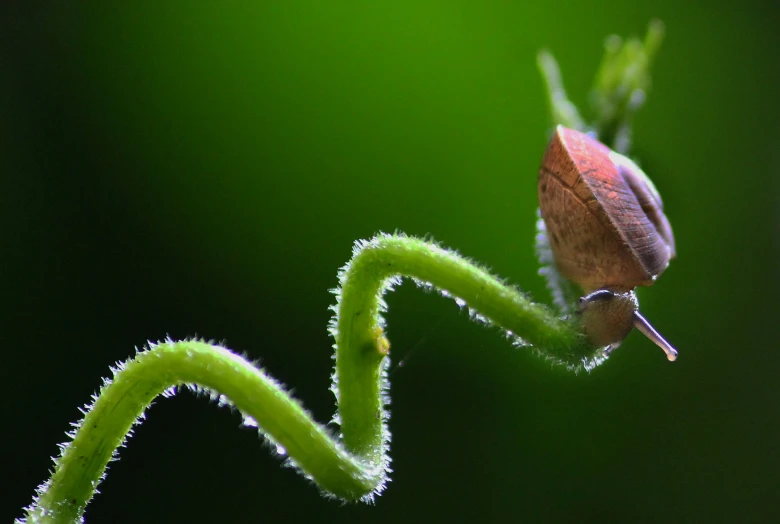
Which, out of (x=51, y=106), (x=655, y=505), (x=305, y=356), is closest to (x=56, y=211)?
(x=51, y=106)

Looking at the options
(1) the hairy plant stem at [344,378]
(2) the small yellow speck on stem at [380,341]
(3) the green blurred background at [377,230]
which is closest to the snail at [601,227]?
(1) the hairy plant stem at [344,378]

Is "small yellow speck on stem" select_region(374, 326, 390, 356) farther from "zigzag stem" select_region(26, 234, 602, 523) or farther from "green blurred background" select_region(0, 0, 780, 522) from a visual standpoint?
"green blurred background" select_region(0, 0, 780, 522)

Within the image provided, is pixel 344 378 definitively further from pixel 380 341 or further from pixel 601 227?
pixel 601 227

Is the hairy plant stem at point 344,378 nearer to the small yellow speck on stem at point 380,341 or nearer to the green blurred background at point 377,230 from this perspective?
the small yellow speck on stem at point 380,341

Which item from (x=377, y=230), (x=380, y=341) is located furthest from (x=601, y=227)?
(x=377, y=230)

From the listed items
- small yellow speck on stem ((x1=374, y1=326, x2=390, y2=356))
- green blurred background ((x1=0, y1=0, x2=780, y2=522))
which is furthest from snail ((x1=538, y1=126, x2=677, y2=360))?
green blurred background ((x1=0, y1=0, x2=780, y2=522))
